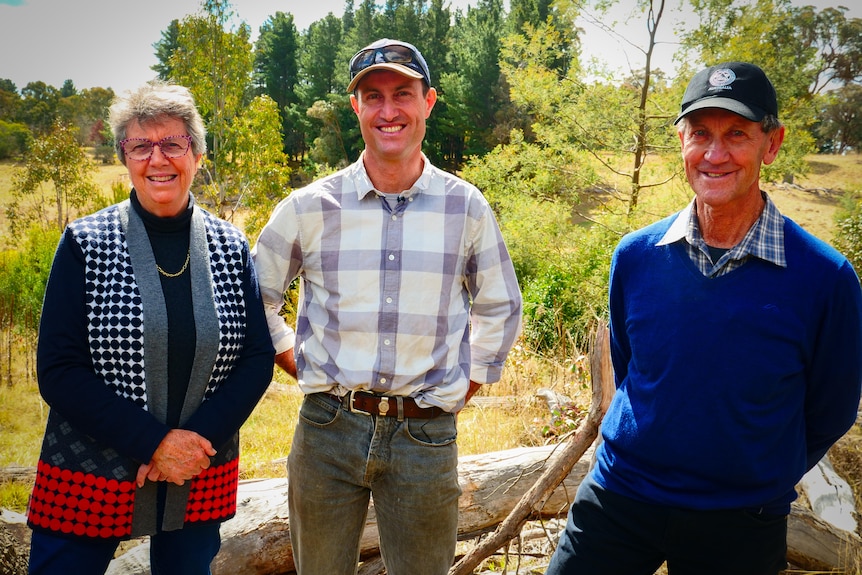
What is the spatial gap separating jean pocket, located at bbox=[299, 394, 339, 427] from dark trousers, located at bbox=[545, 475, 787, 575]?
89 centimetres

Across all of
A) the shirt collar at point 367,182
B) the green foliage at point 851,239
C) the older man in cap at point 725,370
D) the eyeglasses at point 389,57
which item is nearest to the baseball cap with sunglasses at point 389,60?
the eyeglasses at point 389,57

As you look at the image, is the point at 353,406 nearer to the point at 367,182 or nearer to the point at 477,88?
the point at 367,182

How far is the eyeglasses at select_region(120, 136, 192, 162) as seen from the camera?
2.11m

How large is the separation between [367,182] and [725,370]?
1.31m

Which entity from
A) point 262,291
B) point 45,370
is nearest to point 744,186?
point 262,291

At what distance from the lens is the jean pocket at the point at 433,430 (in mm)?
2256

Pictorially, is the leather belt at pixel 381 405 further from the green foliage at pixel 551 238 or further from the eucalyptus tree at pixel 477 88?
the eucalyptus tree at pixel 477 88

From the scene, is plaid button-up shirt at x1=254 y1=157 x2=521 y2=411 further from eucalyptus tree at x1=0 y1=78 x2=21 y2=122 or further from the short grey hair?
eucalyptus tree at x1=0 y1=78 x2=21 y2=122

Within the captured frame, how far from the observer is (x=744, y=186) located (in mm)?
1969

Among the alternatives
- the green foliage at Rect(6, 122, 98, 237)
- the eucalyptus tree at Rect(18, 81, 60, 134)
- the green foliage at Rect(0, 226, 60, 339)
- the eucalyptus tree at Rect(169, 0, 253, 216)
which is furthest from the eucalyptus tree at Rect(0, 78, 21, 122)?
the eucalyptus tree at Rect(169, 0, 253, 216)

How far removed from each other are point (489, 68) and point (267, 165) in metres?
18.5

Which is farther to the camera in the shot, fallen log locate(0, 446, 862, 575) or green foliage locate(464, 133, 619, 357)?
green foliage locate(464, 133, 619, 357)

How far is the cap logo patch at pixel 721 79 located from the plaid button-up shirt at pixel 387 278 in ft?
2.81

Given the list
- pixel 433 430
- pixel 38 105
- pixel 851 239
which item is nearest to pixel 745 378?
pixel 433 430
